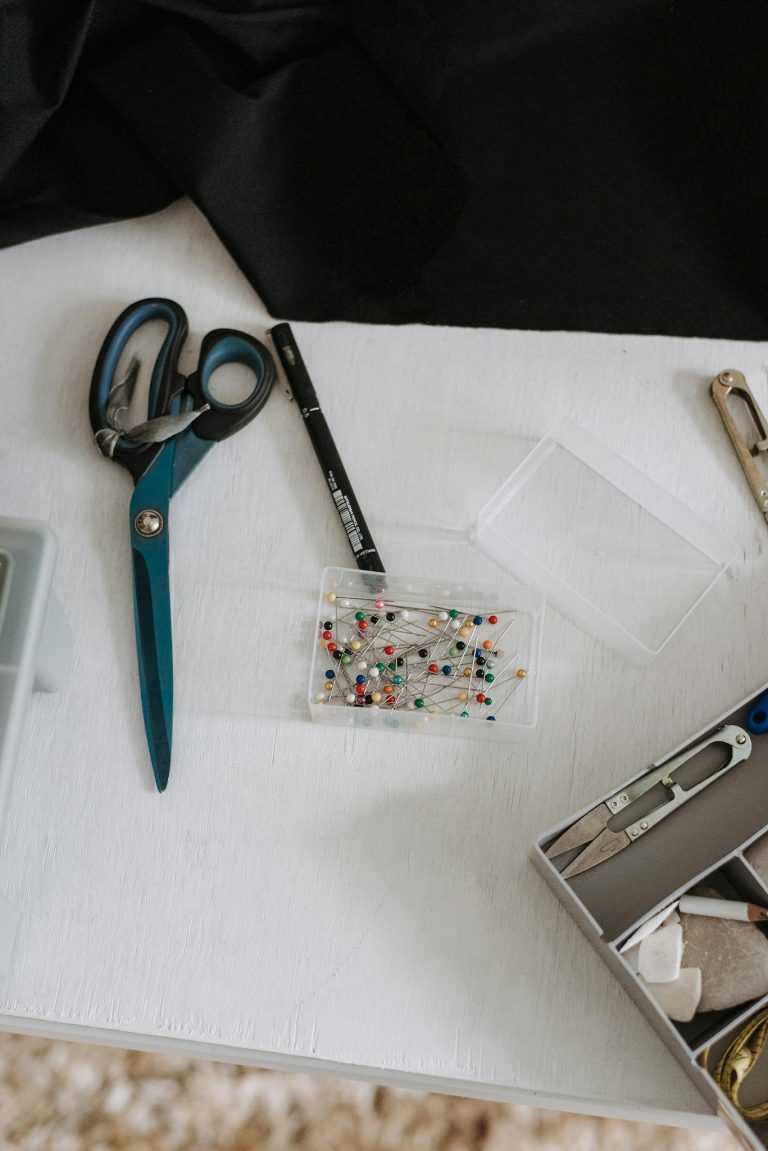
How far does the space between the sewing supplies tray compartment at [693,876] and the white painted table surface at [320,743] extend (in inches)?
1.1

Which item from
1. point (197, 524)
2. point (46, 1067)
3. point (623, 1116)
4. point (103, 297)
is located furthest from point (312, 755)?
point (46, 1067)

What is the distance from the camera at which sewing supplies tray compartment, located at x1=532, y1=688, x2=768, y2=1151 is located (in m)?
0.63

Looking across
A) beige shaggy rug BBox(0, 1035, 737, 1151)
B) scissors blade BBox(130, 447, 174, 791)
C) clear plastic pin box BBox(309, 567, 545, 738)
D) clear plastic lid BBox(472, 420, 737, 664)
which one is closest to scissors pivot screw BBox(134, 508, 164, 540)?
scissors blade BBox(130, 447, 174, 791)

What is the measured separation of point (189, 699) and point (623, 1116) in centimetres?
42

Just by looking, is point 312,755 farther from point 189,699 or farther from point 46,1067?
point 46,1067

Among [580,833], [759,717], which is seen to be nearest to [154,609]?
[580,833]

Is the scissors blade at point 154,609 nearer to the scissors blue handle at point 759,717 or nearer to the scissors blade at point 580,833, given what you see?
the scissors blade at point 580,833

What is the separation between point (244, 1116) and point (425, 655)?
1.88 ft

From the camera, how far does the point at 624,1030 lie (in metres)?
0.67

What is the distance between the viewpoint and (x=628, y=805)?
709 mm

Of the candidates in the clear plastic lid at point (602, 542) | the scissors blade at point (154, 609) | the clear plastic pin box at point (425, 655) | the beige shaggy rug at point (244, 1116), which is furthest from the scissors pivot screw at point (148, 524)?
the beige shaggy rug at point (244, 1116)

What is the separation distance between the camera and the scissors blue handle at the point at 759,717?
2.37ft

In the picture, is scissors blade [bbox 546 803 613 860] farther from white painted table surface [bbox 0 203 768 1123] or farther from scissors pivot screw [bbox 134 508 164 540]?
scissors pivot screw [bbox 134 508 164 540]

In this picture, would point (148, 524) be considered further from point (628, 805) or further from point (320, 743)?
point (628, 805)
